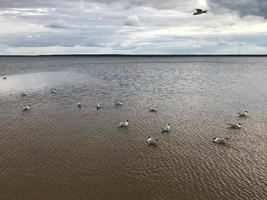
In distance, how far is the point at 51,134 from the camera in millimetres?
27438

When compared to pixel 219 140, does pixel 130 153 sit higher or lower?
lower

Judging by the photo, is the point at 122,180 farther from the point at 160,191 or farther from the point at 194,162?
the point at 194,162

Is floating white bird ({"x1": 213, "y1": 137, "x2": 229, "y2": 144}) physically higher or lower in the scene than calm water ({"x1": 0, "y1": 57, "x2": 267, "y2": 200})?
higher

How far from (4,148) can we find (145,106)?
726 inches

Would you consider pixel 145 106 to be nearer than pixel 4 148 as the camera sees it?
No

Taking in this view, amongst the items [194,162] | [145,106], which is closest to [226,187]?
[194,162]

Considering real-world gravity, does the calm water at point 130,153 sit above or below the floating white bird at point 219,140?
below

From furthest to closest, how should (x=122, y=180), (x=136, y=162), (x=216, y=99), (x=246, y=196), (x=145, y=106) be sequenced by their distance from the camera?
(x=216, y=99), (x=145, y=106), (x=136, y=162), (x=122, y=180), (x=246, y=196)

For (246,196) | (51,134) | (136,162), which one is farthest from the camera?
(51,134)

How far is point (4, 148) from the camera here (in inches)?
947

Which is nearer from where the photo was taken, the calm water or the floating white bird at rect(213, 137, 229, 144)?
the calm water

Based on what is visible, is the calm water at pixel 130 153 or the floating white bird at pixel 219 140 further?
the floating white bird at pixel 219 140

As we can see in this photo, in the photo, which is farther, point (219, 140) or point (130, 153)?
point (219, 140)

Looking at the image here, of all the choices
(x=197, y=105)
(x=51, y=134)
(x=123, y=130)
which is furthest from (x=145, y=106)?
(x=51, y=134)
